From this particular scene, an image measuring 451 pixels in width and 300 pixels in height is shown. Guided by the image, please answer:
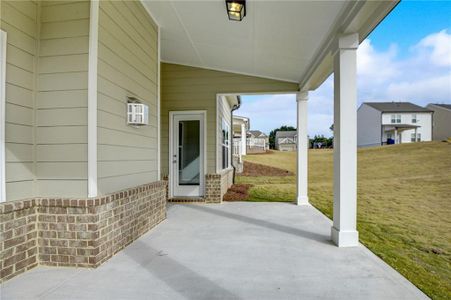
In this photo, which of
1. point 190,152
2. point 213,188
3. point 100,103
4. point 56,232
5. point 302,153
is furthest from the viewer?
point 190,152

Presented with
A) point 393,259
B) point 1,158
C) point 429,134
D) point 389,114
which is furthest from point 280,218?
point 429,134

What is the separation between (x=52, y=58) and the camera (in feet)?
9.55

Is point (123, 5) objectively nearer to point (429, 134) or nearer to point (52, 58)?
point (52, 58)

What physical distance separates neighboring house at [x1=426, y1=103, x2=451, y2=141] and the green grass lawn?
60.4 feet

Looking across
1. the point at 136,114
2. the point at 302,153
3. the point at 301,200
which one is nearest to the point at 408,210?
the point at 301,200

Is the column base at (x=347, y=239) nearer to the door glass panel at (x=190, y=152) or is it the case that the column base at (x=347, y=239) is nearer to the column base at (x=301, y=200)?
the column base at (x=301, y=200)

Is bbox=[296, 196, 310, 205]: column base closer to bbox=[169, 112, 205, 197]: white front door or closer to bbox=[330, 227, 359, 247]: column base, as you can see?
bbox=[169, 112, 205, 197]: white front door

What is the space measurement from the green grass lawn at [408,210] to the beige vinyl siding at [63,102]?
12.1 feet

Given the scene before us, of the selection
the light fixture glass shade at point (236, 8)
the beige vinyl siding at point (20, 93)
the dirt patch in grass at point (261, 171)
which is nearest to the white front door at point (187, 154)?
the light fixture glass shade at point (236, 8)

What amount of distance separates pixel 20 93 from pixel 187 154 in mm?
4521

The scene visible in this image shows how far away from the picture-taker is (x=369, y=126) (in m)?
31.1

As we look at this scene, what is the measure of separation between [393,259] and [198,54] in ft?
16.7

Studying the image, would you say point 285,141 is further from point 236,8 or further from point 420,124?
point 236,8

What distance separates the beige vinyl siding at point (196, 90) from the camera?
6.88m
